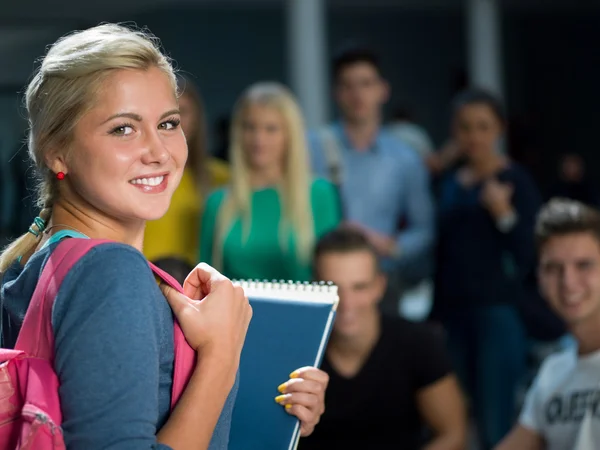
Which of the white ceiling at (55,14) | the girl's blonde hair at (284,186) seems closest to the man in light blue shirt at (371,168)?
the girl's blonde hair at (284,186)

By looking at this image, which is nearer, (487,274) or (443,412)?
(443,412)

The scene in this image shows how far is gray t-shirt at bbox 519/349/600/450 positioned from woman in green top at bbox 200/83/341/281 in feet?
3.51

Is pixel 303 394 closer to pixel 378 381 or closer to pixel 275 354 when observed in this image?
pixel 275 354

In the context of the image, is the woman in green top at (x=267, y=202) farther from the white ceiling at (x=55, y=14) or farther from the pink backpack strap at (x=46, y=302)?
the white ceiling at (x=55, y=14)

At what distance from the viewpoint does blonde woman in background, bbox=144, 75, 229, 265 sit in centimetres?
374

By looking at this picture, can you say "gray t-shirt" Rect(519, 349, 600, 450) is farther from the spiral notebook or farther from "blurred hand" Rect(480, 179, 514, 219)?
"blurred hand" Rect(480, 179, 514, 219)

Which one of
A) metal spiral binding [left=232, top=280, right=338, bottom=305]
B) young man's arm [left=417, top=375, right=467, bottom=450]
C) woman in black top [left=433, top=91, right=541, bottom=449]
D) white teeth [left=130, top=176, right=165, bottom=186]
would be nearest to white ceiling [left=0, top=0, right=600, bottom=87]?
woman in black top [left=433, top=91, right=541, bottom=449]

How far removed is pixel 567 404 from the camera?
2.58 meters

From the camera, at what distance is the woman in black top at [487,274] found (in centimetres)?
397

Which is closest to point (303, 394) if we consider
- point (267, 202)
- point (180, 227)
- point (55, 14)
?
point (267, 202)

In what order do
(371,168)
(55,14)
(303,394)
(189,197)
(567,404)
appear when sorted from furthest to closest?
(55,14) < (371,168) < (189,197) < (567,404) < (303,394)

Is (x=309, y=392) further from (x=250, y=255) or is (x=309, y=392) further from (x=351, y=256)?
(x=250, y=255)

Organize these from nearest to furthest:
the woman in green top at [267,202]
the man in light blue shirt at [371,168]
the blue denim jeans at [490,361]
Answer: the woman in green top at [267,202] < the blue denim jeans at [490,361] < the man in light blue shirt at [371,168]

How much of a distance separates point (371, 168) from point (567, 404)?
5.75 feet
